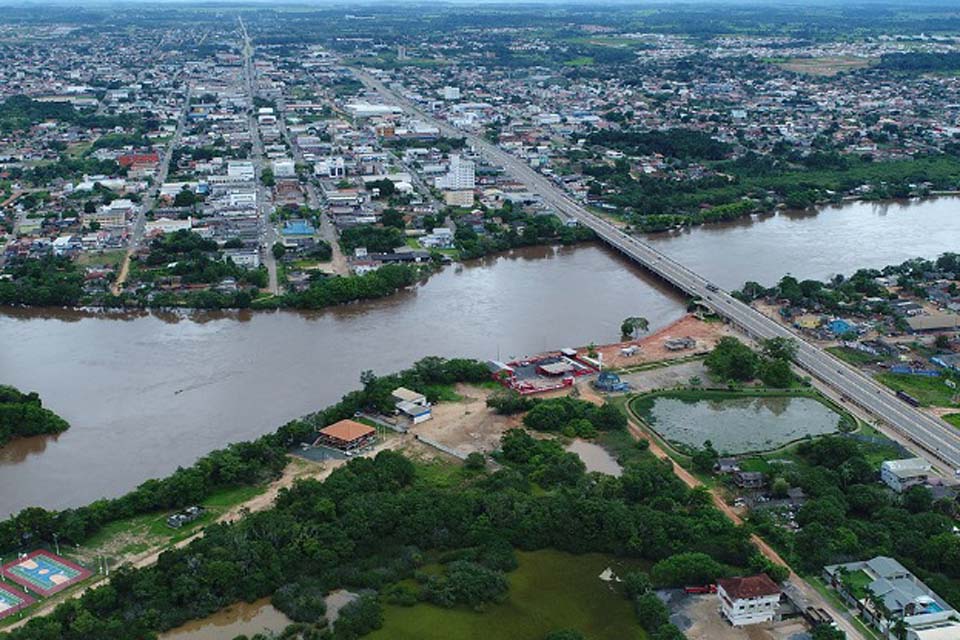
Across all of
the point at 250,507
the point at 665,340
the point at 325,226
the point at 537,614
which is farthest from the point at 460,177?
the point at 537,614

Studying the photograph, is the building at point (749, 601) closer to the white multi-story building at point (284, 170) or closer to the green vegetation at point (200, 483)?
the green vegetation at point (200, 483)

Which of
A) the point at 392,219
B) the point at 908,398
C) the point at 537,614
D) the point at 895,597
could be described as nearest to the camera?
the point at 895,597

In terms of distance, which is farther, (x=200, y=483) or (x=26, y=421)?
(x=26, y=421)

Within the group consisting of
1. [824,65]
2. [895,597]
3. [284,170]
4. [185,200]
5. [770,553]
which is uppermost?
[824,65]

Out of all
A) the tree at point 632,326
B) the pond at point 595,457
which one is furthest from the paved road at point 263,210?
the pond at point 595,457

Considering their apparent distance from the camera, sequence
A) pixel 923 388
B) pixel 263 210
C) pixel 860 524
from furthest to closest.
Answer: pixel 263 210 → pixel 923 388 → pixel 860 524

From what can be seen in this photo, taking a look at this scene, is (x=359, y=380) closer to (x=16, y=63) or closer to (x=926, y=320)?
(x=926, y=320)

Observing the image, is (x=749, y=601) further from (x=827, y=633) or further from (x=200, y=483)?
(x=200, y=483)

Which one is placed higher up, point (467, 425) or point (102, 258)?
point (102, 258)
